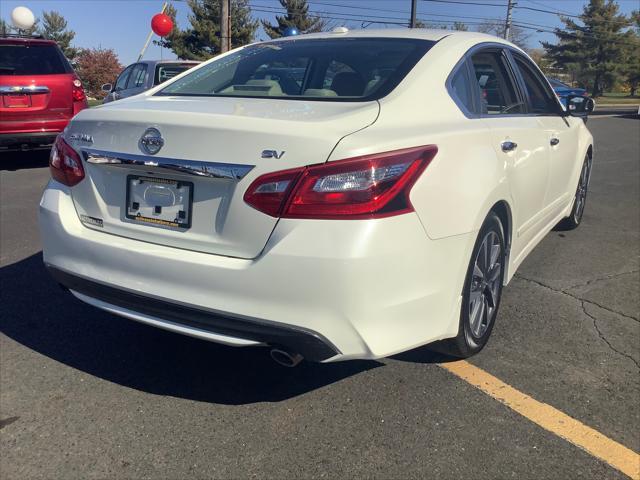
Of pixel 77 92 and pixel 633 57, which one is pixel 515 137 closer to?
pixel 77 92

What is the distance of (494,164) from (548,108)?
1767 millimetres

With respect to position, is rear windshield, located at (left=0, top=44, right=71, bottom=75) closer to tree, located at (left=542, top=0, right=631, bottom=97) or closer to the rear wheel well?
the rear wheel well

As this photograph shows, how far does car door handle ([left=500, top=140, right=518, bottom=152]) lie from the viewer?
301cm

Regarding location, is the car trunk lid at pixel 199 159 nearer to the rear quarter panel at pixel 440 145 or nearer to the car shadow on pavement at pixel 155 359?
the rear quarter panel at pixel 440 145

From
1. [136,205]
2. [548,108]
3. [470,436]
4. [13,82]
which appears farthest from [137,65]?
[470,436]

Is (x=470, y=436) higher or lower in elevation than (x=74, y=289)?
lower

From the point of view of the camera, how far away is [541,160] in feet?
12.2

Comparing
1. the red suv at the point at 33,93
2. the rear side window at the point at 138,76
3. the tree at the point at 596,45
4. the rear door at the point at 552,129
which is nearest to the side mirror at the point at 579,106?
the rear door at the point at 552,129

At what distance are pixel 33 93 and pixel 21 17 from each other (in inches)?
686

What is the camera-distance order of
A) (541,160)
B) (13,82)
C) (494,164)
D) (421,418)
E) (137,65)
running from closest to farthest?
(421,418) < (494,164) < (541,160) < (13,82) < (137,65)

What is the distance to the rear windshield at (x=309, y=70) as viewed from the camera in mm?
2855

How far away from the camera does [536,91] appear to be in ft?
13.6

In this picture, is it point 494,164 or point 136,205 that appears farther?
point 494,164

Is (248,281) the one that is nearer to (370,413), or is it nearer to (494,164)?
(370,413)
